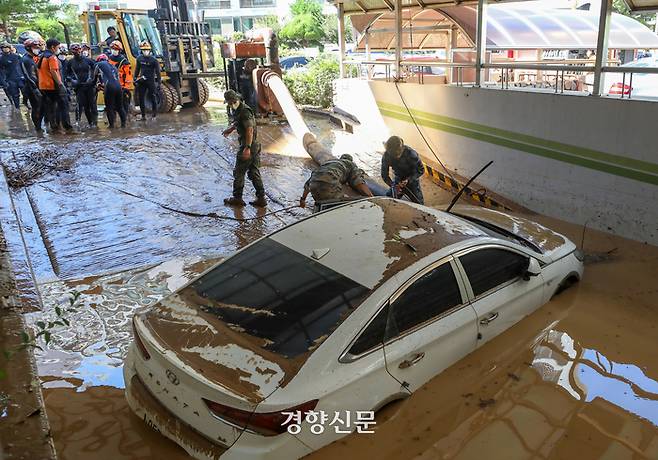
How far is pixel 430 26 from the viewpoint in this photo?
47.3 ft

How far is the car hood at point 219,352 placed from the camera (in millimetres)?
2906

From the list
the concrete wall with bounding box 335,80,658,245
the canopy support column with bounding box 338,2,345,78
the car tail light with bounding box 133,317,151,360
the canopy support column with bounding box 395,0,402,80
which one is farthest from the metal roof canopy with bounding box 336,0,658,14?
the car tail light with bounding box 133,317,151,360

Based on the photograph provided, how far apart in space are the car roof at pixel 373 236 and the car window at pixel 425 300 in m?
0.15

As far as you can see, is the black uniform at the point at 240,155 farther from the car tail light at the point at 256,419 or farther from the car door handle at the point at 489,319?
the car tail light at the point at 256,419

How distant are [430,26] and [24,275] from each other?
1194 cm

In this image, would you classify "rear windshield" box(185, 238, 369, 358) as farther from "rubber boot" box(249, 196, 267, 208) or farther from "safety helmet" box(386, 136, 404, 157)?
"rubber boot" box(249, 196, 267, 208)

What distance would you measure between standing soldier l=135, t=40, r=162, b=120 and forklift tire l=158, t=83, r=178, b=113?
829 mm

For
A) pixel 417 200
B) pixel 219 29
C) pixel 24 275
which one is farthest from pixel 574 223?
pixel 219 29

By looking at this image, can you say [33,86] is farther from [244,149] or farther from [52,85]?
[244,149]

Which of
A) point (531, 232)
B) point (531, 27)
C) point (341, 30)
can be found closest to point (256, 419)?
point (531, 232)

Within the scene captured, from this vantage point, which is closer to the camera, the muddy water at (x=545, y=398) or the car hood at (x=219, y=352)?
the car hood at (x=219, y=352)

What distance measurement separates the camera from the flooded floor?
348cm

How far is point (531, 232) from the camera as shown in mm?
5320

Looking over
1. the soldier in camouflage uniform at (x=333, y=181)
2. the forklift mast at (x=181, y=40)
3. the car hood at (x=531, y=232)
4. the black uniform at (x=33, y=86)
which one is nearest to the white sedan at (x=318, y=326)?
the car hood at (x=531, y=232)
